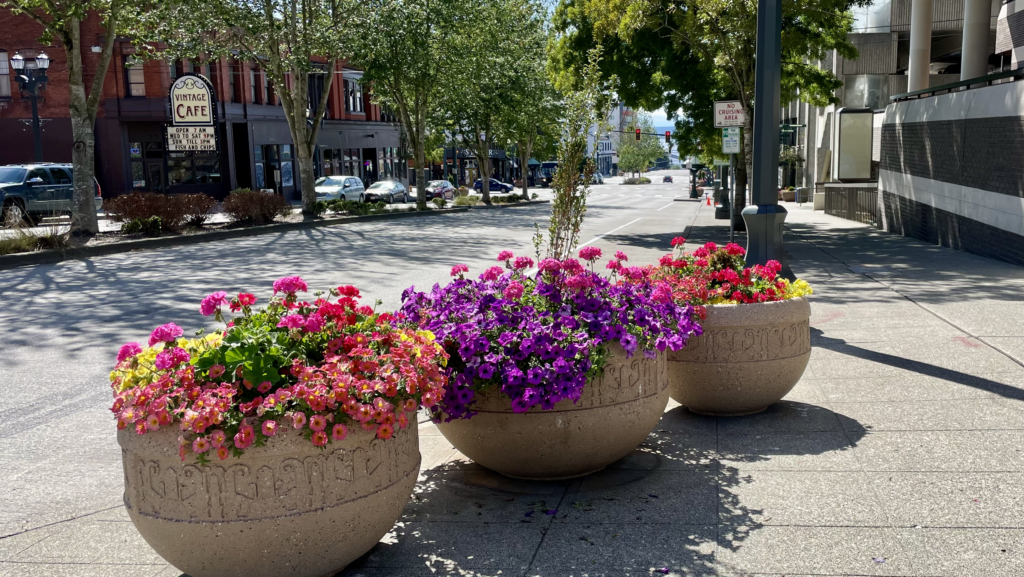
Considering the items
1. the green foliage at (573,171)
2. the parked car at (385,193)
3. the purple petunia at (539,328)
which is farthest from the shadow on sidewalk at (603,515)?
the parked car at (385,193)

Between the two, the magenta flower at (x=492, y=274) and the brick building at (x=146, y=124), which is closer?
the magenta flower at (x=492, y=274)

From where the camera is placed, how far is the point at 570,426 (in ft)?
15.0

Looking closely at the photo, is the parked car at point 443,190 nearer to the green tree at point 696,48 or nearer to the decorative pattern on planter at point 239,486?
the green tree at point 696,48

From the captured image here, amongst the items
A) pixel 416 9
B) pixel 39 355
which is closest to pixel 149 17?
pixel 416 9

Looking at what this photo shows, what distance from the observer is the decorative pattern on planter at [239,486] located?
3375mm

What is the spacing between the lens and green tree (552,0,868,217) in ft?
65.0

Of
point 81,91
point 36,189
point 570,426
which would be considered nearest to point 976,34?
point 81,91

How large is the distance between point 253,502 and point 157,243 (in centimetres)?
2026

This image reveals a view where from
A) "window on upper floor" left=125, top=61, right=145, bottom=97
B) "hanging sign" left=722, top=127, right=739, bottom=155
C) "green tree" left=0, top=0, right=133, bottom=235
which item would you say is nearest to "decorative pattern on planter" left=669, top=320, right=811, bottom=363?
"hanging sign" left=722, top=127, right=739, bottom=155

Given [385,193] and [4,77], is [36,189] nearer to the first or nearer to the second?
[4,77]

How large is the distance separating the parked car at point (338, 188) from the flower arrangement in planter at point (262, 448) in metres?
41.0

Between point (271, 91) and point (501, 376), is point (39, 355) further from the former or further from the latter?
point (271, 91)

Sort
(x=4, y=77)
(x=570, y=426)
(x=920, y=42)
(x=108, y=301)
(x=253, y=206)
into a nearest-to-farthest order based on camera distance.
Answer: (x=570, y=426) → (x=108, y=301) → (x=920, y=42) → (x=253, y=206) → (x=4, y=77)

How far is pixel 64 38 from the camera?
846 inches
